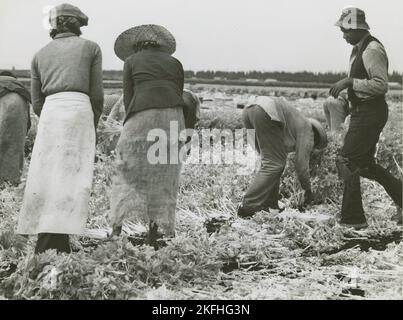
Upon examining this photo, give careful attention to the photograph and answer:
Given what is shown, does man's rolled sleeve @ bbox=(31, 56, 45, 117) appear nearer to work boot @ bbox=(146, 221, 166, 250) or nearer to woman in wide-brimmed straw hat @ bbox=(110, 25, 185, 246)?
woman in wide-brimmed straw hat @ bbox=(110, 25, 185, 246)

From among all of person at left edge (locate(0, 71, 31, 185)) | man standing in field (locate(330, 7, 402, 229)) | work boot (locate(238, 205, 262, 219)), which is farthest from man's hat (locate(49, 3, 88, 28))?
work boot (locate(238, 205, 262, 219))

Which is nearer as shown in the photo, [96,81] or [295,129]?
[96,81]

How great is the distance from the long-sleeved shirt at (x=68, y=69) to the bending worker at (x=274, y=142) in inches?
71.3

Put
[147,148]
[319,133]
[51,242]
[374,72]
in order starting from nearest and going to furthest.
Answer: [51,242], [147,148], [374,72], [319,133]

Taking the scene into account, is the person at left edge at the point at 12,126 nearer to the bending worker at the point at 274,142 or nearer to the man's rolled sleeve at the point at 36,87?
the man's rolled sleeve at the point at 36,87

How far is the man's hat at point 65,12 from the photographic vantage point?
15.1 feet

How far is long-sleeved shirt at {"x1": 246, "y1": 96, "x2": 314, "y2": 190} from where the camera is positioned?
579cm

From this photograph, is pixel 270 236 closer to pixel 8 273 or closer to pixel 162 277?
pixel 162 277

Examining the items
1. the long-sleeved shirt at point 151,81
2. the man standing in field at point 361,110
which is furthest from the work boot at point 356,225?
the long-sleeved shirt at point 151,81

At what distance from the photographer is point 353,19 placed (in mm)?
5340

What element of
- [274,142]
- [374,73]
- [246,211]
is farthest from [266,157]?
[374,73]

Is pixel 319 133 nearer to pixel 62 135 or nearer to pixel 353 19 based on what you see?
pixel 353 19

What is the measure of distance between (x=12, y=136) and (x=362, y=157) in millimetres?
3450

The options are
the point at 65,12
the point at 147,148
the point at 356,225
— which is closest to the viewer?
the point at 65,12
